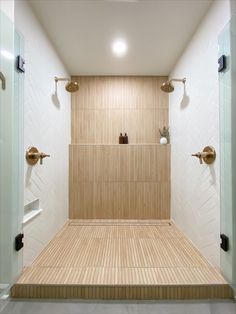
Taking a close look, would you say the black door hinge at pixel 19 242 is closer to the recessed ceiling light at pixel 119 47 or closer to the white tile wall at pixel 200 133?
the white tile wall at pixel 200 133

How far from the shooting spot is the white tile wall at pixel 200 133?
1.31 m

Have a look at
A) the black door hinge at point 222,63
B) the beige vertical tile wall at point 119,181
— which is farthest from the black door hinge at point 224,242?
the beige vertical tile wall at point 119,181

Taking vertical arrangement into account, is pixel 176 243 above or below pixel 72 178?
below

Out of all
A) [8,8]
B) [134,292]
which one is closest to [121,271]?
[134,292]

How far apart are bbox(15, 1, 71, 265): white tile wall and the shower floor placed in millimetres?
182

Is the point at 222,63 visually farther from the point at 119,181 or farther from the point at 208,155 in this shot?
the point at 119,181

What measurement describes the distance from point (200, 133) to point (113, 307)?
1289 mm

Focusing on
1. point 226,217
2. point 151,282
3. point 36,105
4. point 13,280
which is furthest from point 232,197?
point 36,105

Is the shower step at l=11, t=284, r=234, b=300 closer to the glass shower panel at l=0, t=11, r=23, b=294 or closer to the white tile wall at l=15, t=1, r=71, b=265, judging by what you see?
the glass shower panel at l=0, t=11, r=23, b=294

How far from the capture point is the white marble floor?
1019 millimetres

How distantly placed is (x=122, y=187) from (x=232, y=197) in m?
1.40

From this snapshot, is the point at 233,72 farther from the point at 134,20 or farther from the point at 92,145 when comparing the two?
the point at 92,145

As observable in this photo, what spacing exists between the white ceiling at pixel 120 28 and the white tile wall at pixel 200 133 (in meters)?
0.15

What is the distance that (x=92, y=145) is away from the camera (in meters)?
2.40
